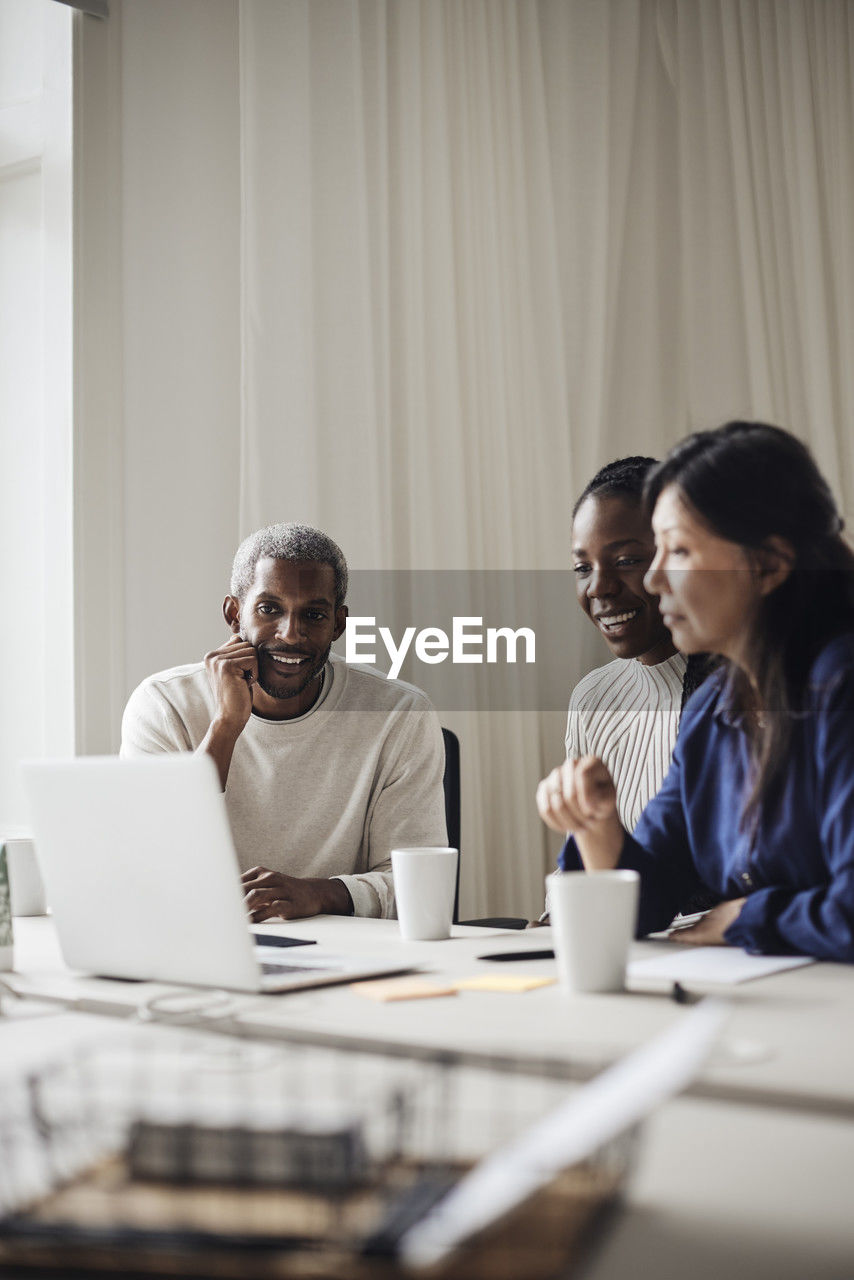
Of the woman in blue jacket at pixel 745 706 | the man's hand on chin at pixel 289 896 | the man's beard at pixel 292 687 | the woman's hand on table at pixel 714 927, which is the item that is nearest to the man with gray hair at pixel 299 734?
the man's beard at pixel 292 687

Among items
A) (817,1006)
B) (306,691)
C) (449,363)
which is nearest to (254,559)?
(306,691)

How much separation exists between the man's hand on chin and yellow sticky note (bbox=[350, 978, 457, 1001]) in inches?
Result: 21.9

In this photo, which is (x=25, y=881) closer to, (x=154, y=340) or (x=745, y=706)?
(x=745, y=706)

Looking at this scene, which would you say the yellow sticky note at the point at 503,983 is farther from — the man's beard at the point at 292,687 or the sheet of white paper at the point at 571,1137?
the man's beard at the point at 292,687

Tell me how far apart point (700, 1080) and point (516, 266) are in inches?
114

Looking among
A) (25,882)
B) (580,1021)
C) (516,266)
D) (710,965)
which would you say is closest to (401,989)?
(580,1021)

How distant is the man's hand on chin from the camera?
6.14 ft

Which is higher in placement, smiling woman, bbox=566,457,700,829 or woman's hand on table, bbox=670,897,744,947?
smiling woman, bbox=566,457,700,829

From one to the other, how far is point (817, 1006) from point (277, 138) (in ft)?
8.42

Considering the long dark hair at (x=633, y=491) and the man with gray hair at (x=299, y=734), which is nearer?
the man with gray hair at (x=299, y=734)

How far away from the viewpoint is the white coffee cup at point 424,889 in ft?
5.44

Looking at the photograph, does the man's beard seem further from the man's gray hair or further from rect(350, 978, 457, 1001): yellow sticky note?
rect(350, 978, 457, 1001): yellow sticky note

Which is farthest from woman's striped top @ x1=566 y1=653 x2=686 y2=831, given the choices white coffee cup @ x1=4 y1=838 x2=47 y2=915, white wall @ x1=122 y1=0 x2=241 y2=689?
white coffee cup @ x1=4 y1=838 x2=47 y2=915

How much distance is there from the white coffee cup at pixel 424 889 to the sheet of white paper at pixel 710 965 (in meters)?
0.33
